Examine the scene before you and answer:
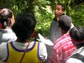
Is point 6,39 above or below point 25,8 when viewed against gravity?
above

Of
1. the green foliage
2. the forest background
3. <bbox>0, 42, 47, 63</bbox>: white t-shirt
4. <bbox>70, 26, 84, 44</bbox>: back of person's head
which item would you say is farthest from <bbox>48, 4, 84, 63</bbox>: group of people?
the green foliage

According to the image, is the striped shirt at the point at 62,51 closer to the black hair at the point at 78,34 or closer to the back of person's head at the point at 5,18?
the black hair at the point at 78,34

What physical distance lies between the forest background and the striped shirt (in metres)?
4.43

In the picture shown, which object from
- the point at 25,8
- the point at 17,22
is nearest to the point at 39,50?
the point at 17,22

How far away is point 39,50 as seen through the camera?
344 centimetres

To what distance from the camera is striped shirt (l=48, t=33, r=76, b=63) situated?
12.6 feet

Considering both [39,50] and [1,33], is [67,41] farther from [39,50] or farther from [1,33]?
[1,33]

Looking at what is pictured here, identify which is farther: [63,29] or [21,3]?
[21,3]

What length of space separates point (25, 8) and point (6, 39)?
4466 mm

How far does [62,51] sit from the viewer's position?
3.86 m

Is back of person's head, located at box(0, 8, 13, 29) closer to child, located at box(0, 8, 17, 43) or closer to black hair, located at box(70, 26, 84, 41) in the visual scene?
child, located at box(0, 8, 17, 43)

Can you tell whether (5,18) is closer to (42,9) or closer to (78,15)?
(42,9)

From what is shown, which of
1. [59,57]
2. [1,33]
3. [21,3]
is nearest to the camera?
[59,57]

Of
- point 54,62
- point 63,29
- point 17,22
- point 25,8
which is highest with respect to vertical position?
point 17,22
